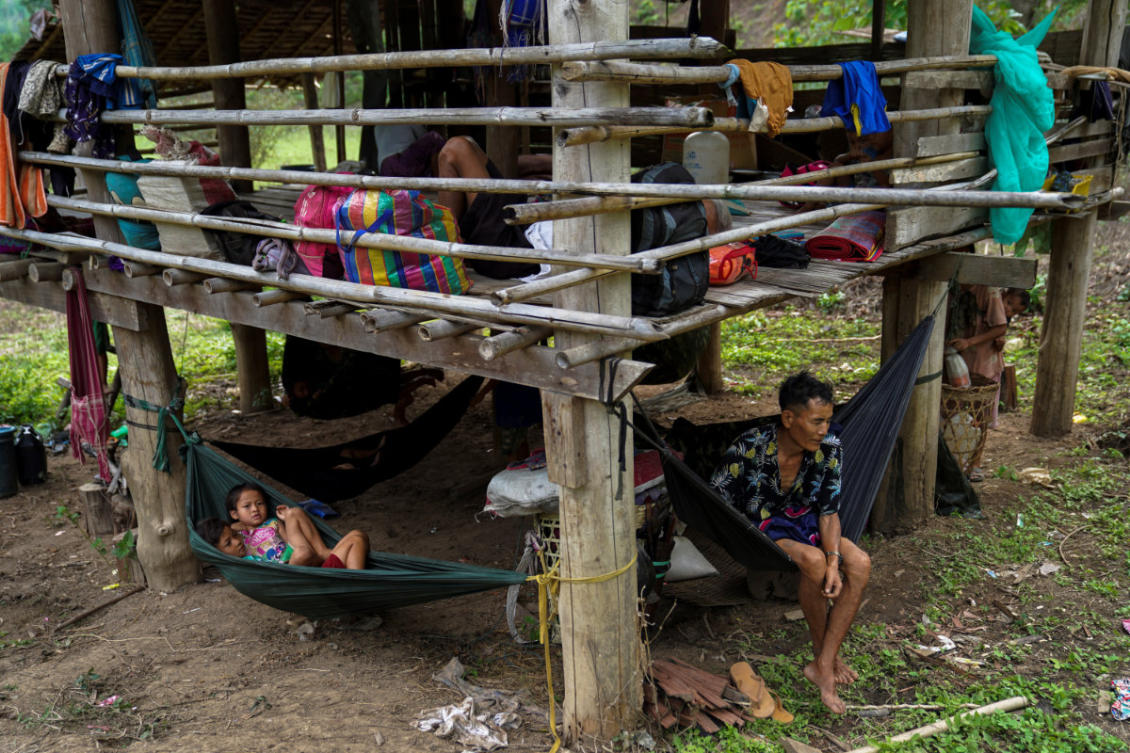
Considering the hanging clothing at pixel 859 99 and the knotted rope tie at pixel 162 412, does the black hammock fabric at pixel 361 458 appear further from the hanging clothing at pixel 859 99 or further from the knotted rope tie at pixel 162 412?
the hanging clothing at pixel 859 99

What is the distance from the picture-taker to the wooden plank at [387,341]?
8.86 feet

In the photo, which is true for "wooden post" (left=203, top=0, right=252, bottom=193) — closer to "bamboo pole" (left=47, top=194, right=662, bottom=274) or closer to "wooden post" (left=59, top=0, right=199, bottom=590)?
"wooden post" (left=59, top=0, right=199, bottom=590)

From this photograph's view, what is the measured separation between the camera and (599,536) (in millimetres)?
2920

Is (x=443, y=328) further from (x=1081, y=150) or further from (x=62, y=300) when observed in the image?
(x=1081, y=150)

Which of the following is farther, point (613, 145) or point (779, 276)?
point (779, 276)

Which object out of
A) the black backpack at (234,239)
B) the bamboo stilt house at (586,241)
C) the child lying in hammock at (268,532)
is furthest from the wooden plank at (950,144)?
the child lying in hammock at (268,532)

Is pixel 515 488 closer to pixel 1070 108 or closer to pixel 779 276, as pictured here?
pixel 779 276

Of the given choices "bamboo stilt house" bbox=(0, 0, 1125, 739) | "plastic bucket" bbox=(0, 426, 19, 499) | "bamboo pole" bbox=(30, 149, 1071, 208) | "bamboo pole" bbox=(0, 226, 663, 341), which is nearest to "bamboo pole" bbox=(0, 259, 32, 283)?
"bamboo stilt house" bbox=(0, 0, 1125, 739)

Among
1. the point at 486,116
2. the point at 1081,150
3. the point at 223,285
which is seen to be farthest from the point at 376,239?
the point at 1081,150

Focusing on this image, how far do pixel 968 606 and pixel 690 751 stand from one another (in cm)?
172

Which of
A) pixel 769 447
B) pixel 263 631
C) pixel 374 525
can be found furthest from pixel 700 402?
pixel 263 631

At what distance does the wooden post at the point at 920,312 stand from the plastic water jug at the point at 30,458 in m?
5.33

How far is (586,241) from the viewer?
8.77 feet

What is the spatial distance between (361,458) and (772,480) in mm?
2377
